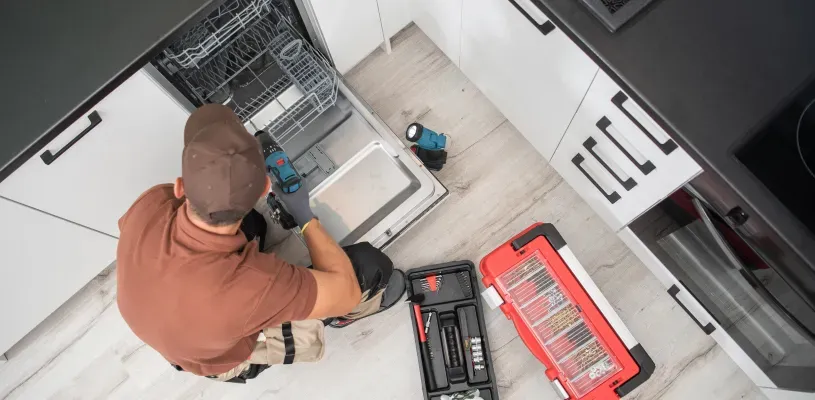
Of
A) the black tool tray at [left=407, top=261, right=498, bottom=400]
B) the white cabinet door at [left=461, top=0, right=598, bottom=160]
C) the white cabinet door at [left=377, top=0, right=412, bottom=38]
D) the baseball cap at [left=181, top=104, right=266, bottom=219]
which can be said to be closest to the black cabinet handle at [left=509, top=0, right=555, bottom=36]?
the white cabinet door at [left=461, top=0, right=598, bottom=160]

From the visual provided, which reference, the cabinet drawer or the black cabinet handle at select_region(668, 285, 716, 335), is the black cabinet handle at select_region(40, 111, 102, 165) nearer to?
the cabinet drawer

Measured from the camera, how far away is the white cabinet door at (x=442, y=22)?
1.59 metres

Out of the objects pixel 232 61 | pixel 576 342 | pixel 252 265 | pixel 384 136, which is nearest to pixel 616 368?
pixel 576 342

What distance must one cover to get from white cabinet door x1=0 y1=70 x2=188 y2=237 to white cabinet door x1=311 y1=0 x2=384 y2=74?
0.49 metres

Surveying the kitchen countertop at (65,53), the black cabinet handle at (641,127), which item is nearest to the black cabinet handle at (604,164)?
the black cabinet handle at (641,127)

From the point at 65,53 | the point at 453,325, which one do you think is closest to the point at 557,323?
the point at 453,325

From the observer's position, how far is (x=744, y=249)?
119 centimetres

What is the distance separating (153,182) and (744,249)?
1547 millimetres

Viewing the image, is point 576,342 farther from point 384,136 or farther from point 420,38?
point 420,38

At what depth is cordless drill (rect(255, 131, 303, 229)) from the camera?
1466mm

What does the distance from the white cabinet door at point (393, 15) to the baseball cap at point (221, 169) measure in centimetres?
83

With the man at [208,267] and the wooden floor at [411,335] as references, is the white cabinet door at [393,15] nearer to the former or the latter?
the wooden floor at [411,335]

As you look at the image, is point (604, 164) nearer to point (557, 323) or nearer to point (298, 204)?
point (557, 323)

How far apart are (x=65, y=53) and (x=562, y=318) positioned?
1.43 m
